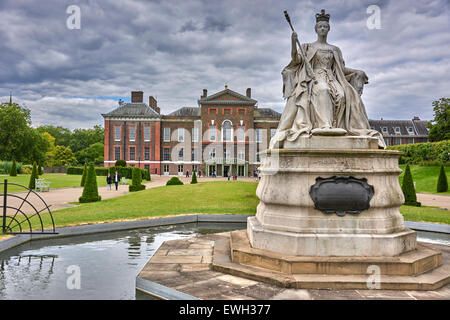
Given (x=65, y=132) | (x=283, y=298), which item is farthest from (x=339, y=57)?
(x=65, y=132)

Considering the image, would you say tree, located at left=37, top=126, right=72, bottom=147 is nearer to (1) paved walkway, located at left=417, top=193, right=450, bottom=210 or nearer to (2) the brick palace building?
(2) the brick palace building

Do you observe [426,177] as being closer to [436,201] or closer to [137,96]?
[436,201]

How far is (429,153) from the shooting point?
35312 millimetres

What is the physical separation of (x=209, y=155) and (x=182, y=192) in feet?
110

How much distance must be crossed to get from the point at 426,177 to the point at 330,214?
31.9 metres

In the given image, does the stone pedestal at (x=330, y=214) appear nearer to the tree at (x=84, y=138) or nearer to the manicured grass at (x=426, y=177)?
the manicured grass at (x=426, y=177)

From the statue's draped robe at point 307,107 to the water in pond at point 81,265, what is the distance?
127 inches

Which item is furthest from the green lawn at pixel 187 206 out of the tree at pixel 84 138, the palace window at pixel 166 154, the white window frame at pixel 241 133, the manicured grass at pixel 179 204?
the tree at pixel 84 138

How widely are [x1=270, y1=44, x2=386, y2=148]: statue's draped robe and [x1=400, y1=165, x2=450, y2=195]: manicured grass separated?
24.4m

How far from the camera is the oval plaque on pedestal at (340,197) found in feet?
14.8

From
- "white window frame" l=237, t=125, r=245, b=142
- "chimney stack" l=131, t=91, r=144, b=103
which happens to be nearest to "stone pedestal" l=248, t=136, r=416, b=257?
"white window frame" l=237, t=125, r=245, b=142

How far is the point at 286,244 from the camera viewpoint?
445 cm

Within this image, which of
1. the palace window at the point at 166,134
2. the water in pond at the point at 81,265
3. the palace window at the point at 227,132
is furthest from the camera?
the palace window at the point at 166,134
